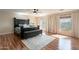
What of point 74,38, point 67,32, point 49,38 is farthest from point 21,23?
point 74,38

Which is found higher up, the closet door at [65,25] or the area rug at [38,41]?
the closet door at [65,25]

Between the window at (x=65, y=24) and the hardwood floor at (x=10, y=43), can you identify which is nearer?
the hardwood floor at (x=10, y=43)

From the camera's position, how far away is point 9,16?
194 cm

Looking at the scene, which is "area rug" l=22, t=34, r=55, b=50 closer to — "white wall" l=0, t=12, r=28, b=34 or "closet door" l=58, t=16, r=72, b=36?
"closet door" l=58, t=16, r=72, b=36

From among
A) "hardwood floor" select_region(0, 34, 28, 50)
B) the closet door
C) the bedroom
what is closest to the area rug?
the bedroom

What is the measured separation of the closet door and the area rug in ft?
0.90

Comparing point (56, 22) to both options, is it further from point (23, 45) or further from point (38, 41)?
point (23, 45)

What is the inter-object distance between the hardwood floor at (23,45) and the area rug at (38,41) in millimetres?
74

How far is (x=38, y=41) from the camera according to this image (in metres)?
2.00

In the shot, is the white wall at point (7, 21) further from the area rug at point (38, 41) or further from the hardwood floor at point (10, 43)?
the area rug at point (38, 41)

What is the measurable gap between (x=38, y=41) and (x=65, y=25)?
689mm

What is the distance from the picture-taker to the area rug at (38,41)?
1.93 m

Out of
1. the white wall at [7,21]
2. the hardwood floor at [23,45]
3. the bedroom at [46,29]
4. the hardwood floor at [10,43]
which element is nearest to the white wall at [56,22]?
the bedroom at [46,29]
